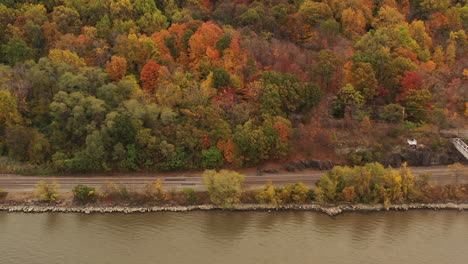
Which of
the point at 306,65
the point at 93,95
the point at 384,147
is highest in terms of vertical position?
the point at 306,65

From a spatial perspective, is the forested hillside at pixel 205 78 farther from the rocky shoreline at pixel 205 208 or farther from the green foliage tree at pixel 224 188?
the rocky shoreline at pixel 205 208

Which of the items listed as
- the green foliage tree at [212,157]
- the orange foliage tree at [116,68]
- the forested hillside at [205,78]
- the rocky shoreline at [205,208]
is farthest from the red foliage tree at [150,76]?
the rocky shoreline at [205,208]

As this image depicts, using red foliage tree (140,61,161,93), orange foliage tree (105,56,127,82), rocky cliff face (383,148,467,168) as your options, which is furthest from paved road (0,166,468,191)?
orange foliage tree (105,56,127,82)

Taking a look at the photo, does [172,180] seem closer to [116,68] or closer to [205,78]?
[205,78]

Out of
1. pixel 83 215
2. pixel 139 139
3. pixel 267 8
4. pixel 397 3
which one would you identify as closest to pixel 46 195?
pixel 83 215

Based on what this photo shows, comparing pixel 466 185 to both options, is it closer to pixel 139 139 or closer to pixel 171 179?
pixel 171 179

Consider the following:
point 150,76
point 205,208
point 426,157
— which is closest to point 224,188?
point 205,208

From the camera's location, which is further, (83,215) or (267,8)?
(267,8)
